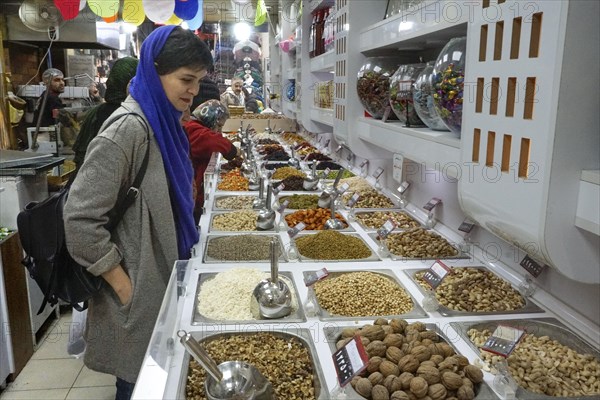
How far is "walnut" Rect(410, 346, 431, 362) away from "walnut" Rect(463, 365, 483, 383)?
11cm

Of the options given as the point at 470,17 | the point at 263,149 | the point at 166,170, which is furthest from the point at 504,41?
the point at 263,149

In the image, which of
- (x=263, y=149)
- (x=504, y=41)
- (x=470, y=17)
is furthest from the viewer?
(x=263, y=149)

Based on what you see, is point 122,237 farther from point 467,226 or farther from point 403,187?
point 403,187

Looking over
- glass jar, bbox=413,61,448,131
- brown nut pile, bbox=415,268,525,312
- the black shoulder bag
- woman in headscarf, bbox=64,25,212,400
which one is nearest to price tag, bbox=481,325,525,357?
brown nut pile, bbox=415,268,525,312

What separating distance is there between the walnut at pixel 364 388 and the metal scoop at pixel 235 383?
227mm

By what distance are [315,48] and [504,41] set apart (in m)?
3.58

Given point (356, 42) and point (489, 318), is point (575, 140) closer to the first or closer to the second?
point (489, 318)

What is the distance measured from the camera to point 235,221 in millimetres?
2922

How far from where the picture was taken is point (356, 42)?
2.91 metres

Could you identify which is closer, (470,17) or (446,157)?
(470,17)

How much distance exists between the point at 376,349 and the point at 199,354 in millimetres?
496

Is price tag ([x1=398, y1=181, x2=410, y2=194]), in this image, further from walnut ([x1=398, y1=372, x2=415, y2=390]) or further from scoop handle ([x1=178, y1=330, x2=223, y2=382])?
scoop handle ([x1=178, y1=330, x2=223, y2=382])

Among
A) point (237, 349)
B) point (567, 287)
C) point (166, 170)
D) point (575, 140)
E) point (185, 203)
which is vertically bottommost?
point (237, 349)

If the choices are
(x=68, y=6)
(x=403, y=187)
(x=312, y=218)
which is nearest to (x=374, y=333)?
(x=312, y=218)
